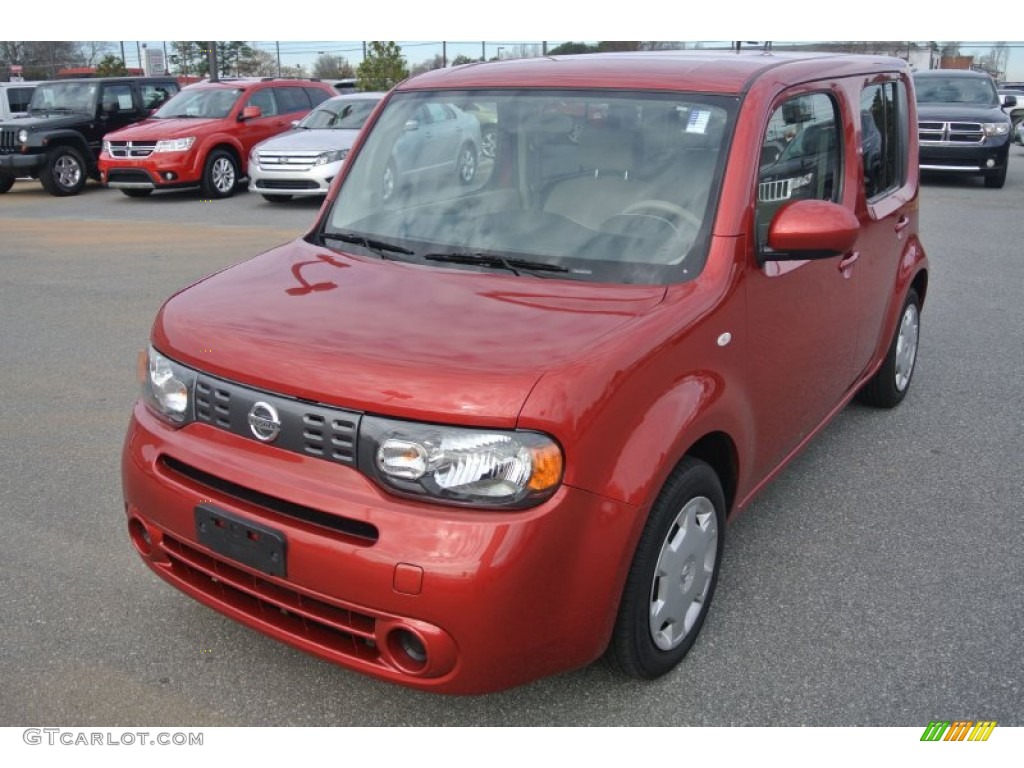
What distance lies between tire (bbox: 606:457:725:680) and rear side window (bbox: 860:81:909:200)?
78.3 inches

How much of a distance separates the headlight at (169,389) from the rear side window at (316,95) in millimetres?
15011

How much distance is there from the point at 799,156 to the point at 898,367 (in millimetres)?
2043

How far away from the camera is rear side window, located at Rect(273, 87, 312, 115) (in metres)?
16.4

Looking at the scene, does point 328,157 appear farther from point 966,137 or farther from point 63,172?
point 966,137

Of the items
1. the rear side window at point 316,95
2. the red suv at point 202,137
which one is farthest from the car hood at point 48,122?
the rear side window at point 316,95

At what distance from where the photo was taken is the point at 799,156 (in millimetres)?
3562

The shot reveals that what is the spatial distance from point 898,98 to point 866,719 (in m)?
3.33

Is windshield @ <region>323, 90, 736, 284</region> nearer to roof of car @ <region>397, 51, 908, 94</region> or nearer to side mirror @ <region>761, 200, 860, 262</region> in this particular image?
roof of car @ <region>397, 51, 908, 94</region>

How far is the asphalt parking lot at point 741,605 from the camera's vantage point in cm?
281

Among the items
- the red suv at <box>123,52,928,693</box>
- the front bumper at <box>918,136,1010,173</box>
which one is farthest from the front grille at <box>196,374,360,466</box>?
the front bumper at <box>918,136,1010,173</box>

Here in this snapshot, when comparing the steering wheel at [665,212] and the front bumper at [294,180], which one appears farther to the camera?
the front bumper at [294,180]

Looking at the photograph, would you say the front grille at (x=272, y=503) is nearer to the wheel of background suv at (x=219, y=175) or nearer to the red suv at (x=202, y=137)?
the red suv at (x=202, y=137)

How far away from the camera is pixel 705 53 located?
3891 millimetres
